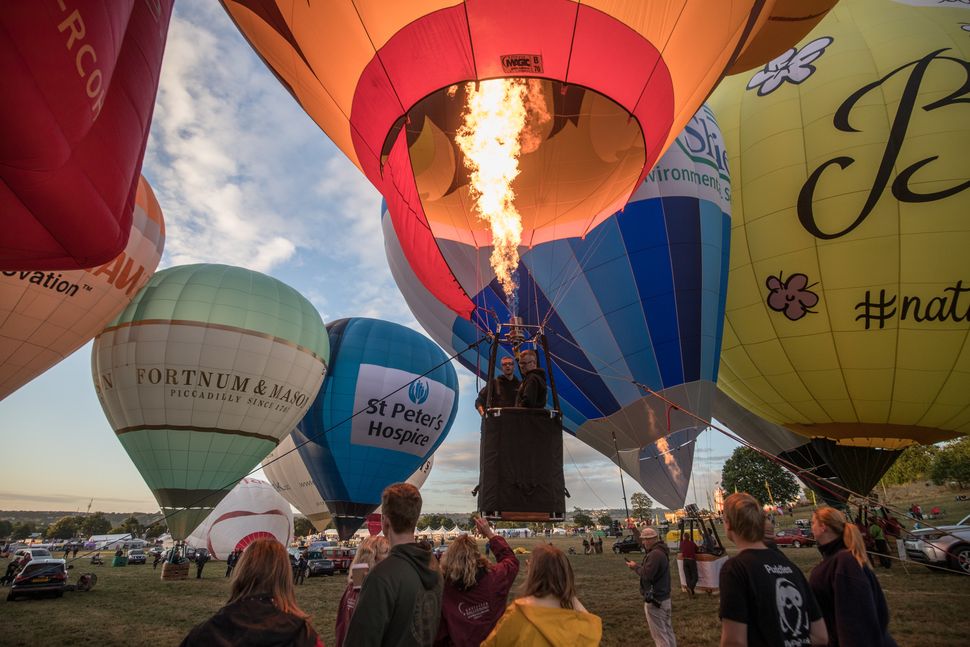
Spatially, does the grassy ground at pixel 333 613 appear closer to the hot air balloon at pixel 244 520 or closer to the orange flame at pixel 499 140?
the orange flame at pixel 499 140

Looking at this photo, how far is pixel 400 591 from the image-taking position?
1.58m

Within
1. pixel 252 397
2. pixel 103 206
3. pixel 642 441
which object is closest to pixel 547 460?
pixel 103 206

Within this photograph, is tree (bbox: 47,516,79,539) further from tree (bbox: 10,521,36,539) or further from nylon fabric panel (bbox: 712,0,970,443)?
nylon fabric panel (bbox: 712,0,970,443)

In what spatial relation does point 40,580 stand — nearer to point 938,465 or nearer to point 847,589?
point 847,589

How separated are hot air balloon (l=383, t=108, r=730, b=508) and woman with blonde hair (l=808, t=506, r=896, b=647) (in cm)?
527

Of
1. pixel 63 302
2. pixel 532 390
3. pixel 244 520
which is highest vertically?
pixel 63 302

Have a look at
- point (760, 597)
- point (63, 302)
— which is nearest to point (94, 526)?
Result: point (63, 302)

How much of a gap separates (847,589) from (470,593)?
5.15 feet

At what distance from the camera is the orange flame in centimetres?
458

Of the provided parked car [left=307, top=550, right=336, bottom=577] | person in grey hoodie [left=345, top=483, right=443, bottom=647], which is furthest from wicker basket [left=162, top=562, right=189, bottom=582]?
person in grey hoodie [left=345, top=483, right=443, bottom=647]

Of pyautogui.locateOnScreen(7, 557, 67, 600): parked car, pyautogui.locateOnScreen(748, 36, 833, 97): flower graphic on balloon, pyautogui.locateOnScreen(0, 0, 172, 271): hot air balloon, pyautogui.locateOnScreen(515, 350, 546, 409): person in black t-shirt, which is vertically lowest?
pyautogui.locateOnScreen(7, 557, 67, 600): parked car

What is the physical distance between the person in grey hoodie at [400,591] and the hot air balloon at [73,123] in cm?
164

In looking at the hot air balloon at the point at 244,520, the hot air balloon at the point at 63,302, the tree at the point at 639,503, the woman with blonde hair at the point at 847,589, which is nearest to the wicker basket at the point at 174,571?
the hot air balloon at the point at 244,520

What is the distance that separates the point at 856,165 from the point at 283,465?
17583mm
